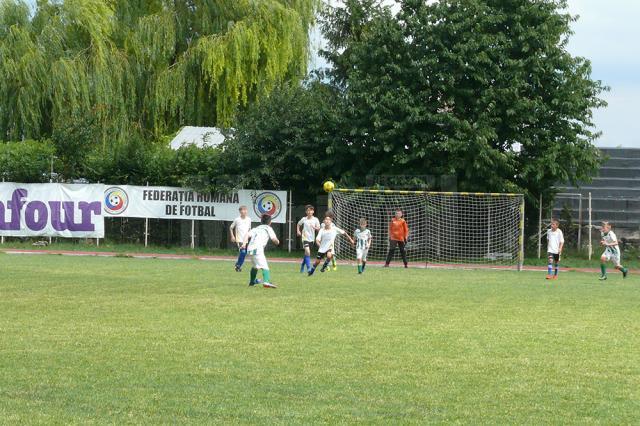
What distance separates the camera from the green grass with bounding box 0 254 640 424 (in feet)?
25.9

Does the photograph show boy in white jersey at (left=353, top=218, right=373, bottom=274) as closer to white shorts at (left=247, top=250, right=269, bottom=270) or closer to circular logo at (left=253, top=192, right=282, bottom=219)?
white shorts at (left=247, top=250, right=269, bottom=270)

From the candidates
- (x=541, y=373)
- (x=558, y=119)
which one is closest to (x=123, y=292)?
(x=541, y=373)

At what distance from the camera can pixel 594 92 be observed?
1405 inches

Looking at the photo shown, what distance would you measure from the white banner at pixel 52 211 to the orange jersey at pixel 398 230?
11.9m

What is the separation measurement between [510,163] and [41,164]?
1728cm

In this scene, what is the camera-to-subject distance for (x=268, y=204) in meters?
37.5

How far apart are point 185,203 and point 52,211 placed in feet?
16.1

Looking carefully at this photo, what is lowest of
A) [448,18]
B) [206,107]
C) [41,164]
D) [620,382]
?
[620,382]

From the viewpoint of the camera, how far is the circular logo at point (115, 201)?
3731 centimetres

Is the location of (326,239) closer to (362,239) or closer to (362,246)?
(362,246)

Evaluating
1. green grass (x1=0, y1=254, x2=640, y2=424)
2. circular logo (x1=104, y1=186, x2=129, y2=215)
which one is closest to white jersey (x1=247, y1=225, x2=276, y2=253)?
green grass (x1=0, y1=254, x2=640, y2=424)

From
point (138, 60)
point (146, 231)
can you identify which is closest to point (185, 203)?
point (146, 231)

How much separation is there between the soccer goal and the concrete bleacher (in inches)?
159

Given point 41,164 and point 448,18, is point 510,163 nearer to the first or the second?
point 448,18
